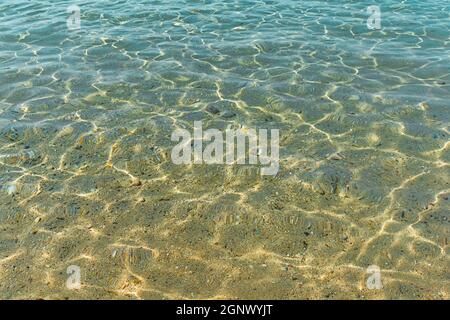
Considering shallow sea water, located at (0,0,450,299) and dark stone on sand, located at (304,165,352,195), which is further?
dark stone on sand, located at (304,165,352,195)

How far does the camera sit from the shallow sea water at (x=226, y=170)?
469 centimetres

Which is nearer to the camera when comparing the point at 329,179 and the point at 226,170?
the point at 329,179

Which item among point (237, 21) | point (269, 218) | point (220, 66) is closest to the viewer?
point (269, 218)

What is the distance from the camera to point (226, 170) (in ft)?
20.6

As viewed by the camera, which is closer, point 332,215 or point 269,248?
point 269,248

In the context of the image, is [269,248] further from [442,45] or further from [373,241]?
[442,45]

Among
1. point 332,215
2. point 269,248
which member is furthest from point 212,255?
point 332,215

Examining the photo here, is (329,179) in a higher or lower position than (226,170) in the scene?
lower

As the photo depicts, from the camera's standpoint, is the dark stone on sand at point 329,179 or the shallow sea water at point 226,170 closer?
the shallow sea water at point 226,170

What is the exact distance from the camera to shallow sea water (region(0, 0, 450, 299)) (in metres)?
4.69

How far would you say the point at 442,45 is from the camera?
10672 millimetres

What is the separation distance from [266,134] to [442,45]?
6.49 metres
